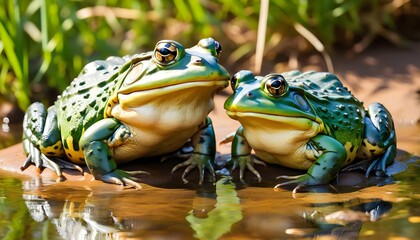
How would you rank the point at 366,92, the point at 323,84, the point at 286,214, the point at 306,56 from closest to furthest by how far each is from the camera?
the point at 286,214 < the point at 323,84 < the point at 366,92 < the point at 306,56

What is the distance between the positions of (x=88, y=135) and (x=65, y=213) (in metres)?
0.81

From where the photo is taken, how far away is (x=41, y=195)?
4.21m

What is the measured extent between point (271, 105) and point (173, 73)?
58 cm

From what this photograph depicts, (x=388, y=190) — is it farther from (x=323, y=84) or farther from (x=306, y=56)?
(x=306, y=56)

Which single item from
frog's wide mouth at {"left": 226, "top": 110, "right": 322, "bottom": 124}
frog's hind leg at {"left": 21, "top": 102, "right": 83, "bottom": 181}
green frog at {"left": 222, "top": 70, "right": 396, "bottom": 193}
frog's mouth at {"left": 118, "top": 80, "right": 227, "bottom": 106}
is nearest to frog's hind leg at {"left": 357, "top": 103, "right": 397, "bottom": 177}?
green frog at {"left": 222, "top": 70, "right": 396, "bottom": 193}

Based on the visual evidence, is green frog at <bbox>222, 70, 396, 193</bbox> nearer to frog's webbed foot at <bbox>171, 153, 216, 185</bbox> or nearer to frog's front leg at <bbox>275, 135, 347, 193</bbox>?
frog's front leg at <bbox>275, 135, 347, 193</bbox>

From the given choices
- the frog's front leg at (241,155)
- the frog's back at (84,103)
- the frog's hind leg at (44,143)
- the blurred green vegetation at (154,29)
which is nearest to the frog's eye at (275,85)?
the frog's front leg at (241,155)

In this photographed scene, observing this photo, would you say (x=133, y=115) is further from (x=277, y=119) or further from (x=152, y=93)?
(x=277, y=119)

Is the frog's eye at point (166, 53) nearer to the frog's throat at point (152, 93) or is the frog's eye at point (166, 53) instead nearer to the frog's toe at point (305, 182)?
the frog's throat at point (152, 93)

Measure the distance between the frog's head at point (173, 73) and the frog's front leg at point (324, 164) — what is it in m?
0.68

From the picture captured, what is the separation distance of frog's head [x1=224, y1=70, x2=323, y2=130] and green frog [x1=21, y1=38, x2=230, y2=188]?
0.49ft

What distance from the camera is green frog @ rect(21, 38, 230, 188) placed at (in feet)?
13.9

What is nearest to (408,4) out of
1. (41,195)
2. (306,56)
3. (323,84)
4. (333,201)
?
(306,56)

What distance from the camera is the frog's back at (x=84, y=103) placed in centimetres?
463
